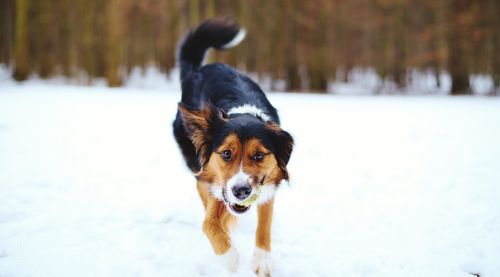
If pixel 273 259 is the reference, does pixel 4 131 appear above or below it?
above

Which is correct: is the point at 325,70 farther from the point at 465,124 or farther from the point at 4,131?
the point at 4,131

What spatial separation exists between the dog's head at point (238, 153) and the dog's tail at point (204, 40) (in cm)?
179

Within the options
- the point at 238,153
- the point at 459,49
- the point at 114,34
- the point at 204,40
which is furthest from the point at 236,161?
the point at 459,49

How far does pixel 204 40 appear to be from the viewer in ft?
15.3

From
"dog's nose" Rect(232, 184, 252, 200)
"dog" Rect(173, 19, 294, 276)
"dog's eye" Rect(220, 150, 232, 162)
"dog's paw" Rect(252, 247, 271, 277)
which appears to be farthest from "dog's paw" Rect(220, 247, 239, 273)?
"dog's eye" Rect(220, 150, 232, 162)

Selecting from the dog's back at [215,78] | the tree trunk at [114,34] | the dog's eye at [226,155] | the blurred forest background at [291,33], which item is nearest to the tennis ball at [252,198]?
the dog's eye at [226,155]

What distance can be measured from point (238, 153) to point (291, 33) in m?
18.2

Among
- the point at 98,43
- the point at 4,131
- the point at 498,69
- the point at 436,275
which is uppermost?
the point at 98,43

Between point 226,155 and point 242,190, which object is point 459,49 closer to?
point 226,155

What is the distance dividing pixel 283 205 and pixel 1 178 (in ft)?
10.8

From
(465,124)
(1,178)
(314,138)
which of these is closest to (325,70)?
(465,124)

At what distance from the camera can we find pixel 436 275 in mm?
2855

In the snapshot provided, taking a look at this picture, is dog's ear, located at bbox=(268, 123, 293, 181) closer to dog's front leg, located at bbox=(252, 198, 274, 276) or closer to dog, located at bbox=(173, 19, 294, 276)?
dog, located at bbox=(173, 19, 294, 276)

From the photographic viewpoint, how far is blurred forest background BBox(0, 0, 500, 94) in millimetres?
16344
